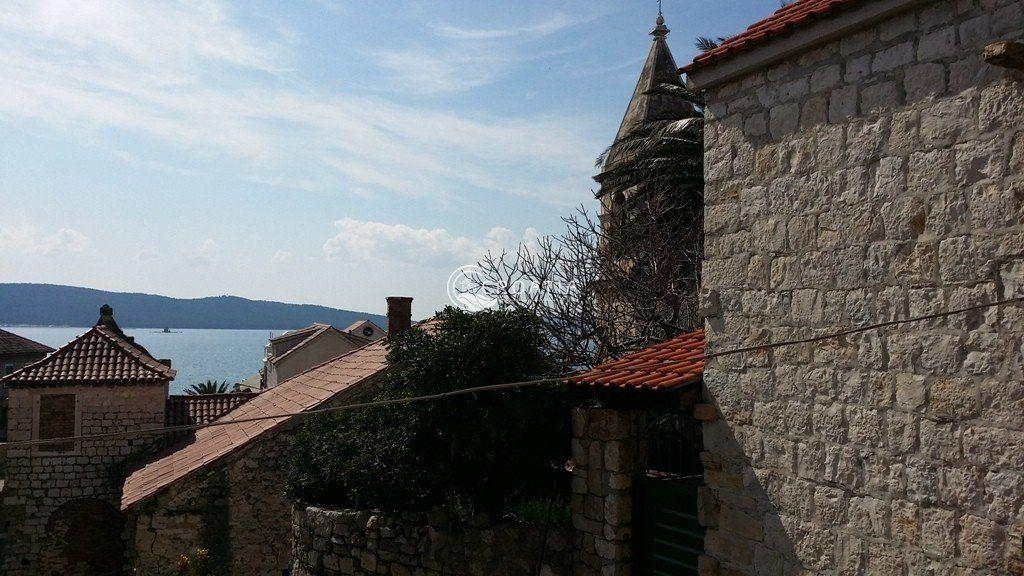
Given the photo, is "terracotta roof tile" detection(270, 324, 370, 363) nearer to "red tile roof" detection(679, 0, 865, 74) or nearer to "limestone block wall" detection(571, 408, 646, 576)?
"limestone block wall" detection(571, 408, 646, 576)

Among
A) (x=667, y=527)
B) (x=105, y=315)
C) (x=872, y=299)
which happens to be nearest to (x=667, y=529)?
(x=667, y=527)

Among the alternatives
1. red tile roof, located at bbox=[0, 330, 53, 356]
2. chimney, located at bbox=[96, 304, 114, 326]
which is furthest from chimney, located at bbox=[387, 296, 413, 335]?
red tile roof, located at bbox=[0, 330, 53, 356]

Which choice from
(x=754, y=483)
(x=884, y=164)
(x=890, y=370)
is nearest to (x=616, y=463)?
(x=754, y=483)

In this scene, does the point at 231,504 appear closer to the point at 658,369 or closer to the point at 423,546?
the point at 423,546

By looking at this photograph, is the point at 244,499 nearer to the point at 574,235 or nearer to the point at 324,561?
the point at 324,561

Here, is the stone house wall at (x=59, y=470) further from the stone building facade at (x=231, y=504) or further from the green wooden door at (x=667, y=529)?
the green wooden door at (x=667, y=529)

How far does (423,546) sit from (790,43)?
6738mm

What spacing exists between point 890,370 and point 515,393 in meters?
5.30

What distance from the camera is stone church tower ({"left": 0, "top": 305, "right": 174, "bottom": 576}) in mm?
16984

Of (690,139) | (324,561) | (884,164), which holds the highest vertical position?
(690,139)

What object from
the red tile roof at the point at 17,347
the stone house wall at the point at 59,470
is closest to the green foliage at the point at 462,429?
the stone house wall at the point at 59,470

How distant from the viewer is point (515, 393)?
956cm

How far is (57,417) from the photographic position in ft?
57.1

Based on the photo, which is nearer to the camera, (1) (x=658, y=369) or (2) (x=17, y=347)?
(1) (x=658, y=369)
